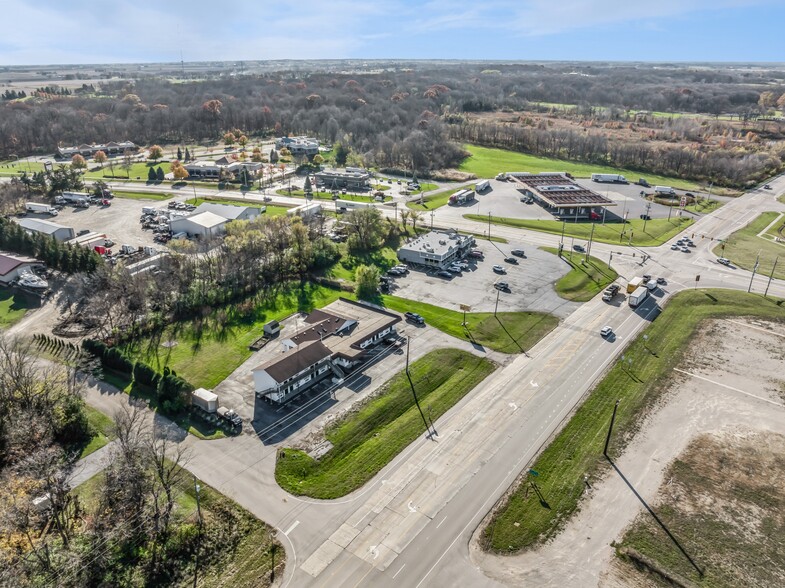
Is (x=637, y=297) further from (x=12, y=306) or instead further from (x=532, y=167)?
(x=532, y=167)

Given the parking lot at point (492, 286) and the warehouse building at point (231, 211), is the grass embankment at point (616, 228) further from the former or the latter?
the warehouse building at point (231, 211)

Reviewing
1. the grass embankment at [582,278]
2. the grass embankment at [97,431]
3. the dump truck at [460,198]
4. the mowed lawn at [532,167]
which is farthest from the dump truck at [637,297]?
the mowed lawn at [532,167]

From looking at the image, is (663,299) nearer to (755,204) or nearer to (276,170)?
(755,204)

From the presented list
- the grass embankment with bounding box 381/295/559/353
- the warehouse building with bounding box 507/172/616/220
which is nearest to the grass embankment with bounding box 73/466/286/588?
the grass embankment with bounding box 381/295/559/353

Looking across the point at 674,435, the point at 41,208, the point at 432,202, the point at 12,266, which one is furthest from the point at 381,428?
the point at 41,208

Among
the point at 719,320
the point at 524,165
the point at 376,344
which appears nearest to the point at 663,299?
the point at 719,320
